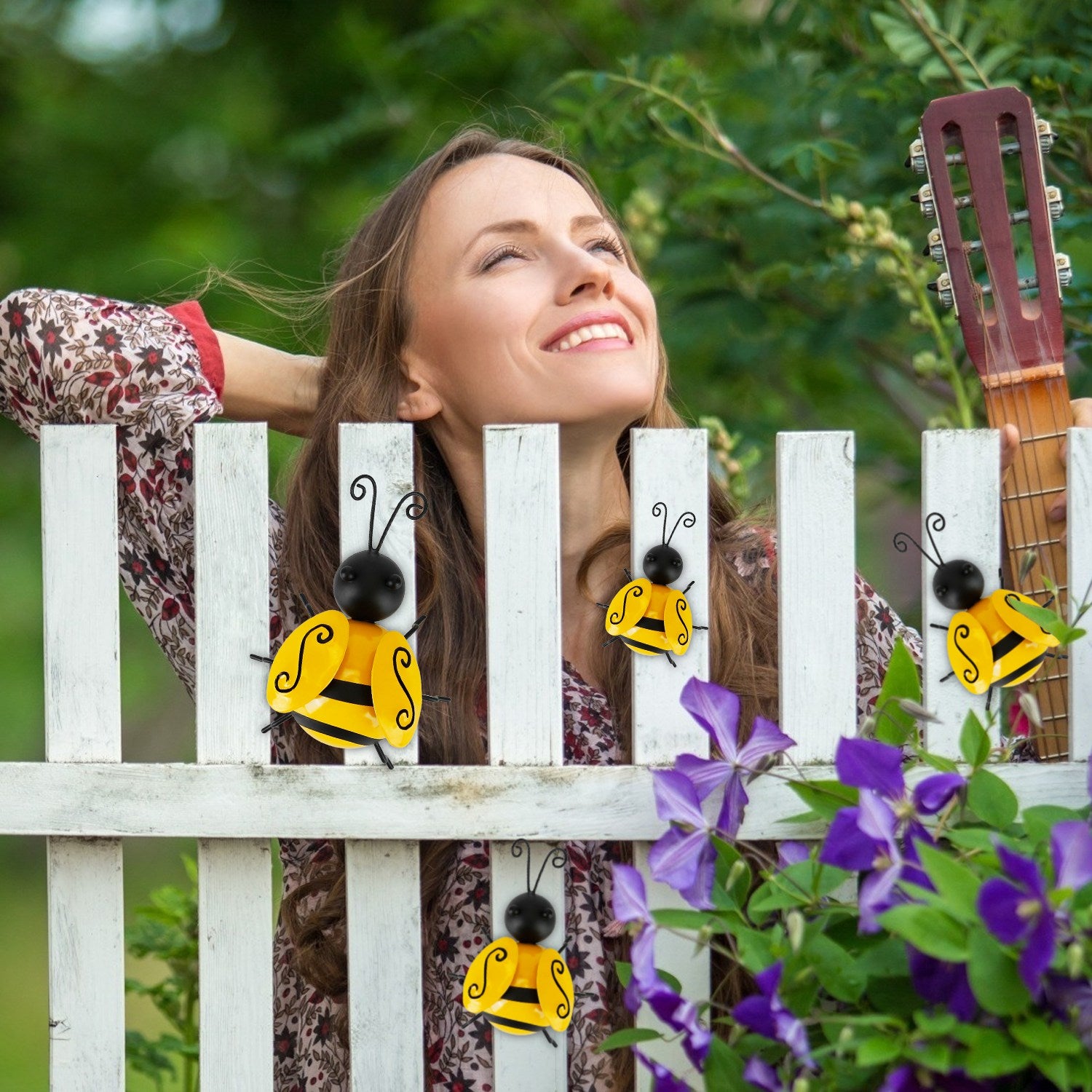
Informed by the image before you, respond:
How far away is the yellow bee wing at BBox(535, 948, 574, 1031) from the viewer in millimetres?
1160

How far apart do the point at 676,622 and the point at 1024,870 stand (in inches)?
18.6

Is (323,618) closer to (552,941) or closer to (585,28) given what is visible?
(552,941)

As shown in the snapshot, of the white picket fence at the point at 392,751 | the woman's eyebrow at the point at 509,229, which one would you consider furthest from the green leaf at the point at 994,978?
the woman's eyebrow at the point at 509,229

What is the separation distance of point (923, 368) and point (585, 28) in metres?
1.58

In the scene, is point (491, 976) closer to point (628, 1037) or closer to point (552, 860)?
point (552, 860)

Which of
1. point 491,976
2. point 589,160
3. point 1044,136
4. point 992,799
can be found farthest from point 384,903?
point 589,160

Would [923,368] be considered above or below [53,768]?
above

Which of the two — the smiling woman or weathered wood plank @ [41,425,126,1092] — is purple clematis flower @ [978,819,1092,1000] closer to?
the smiling woman

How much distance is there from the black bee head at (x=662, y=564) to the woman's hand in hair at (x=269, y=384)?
2.02 feet

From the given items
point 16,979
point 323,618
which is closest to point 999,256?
point 323,618

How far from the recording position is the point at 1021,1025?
0.75 m

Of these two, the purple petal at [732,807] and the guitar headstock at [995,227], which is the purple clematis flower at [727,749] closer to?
the purple petal at [732,807]

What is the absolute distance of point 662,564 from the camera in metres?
1.18

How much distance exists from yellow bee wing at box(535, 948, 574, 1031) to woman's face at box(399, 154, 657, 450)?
1.83 ft
